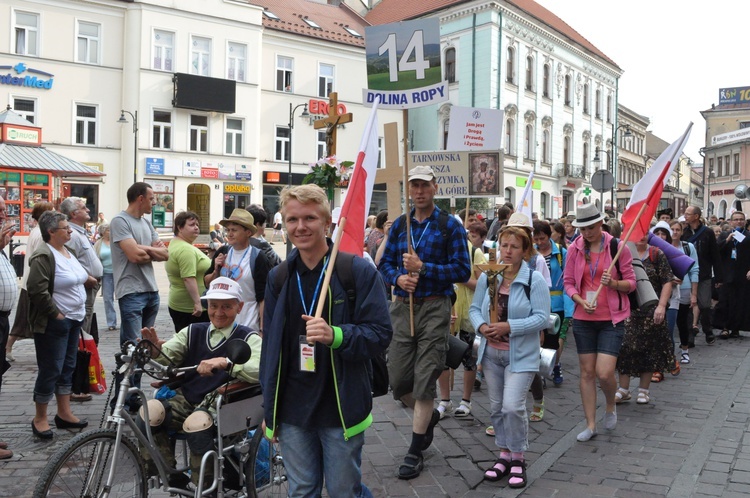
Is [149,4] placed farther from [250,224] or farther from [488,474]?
[488,474]

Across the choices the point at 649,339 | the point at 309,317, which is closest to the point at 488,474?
the point at 309,317

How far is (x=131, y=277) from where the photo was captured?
6371 millimetres

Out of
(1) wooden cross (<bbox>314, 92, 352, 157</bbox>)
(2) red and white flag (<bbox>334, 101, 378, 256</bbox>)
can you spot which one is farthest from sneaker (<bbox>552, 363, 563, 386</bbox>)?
(2) red and white flag (<bbox>334, 101, 378, 256</bbox>)

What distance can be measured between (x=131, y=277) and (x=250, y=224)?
48.5 inches

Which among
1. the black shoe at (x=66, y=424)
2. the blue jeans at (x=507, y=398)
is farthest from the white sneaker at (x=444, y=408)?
the black shoe at (x=66, y=424)

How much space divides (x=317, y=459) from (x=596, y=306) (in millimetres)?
3488

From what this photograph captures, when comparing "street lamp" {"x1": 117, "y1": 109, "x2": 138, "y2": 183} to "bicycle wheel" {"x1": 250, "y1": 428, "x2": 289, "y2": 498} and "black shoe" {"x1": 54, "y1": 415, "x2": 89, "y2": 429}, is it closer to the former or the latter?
"black shoe" {"x1": 54, "y1": 415, "x2": 89, "y2": 429}

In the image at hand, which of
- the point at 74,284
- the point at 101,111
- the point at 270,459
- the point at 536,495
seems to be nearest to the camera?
the point at 270,459

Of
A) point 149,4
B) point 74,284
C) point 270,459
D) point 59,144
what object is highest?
point 149,4

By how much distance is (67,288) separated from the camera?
5797mm

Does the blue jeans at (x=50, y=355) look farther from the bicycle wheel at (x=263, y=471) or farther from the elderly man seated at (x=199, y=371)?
the bicycle wheel at (x=263, y=471)

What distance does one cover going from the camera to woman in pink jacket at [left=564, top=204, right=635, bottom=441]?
6.01m

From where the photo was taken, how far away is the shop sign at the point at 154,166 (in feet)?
111

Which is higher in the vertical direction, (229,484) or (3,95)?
(3,95)
